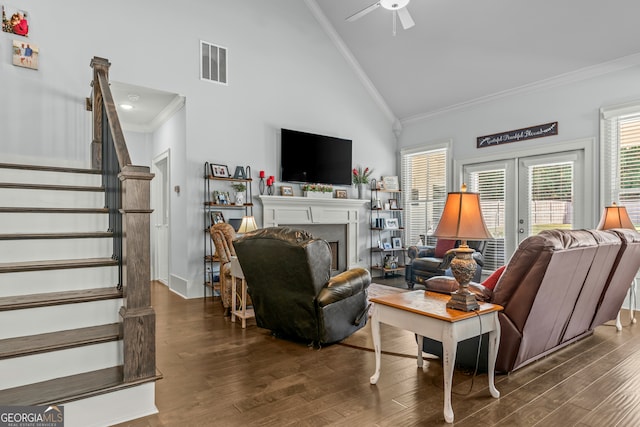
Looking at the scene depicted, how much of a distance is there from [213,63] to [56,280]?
4.12m

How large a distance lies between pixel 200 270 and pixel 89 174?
90.9 inches

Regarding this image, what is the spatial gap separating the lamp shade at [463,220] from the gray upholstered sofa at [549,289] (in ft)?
1.50

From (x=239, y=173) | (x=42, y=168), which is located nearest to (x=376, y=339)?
(x=42, y=168)

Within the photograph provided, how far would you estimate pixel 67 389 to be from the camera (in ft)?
6.35

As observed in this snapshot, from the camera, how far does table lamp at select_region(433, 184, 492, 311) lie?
2217 mm

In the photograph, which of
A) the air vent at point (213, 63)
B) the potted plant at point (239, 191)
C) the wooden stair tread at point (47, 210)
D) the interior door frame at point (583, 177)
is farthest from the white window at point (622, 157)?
the wooden stair tread at point (47, 210)

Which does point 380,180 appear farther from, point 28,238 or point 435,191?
point 28,238

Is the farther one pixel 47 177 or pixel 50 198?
pixel 47 177

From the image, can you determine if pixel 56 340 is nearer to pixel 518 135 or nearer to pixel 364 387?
pixel 364 387

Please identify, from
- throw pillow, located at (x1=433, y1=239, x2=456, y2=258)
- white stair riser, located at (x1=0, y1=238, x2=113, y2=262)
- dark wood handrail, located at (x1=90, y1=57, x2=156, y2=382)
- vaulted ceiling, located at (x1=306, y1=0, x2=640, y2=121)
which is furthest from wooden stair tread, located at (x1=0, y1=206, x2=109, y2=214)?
vaulted ceiling, located at (x1=306, y1=0, x2=640, y2=121)

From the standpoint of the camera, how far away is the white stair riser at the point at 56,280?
89.6 inches

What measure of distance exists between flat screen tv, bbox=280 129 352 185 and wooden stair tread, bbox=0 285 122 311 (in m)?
4.04

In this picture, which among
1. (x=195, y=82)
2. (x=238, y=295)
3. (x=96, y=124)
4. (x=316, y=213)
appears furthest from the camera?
(x=316, y=213)

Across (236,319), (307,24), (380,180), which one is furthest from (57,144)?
(380,180)
